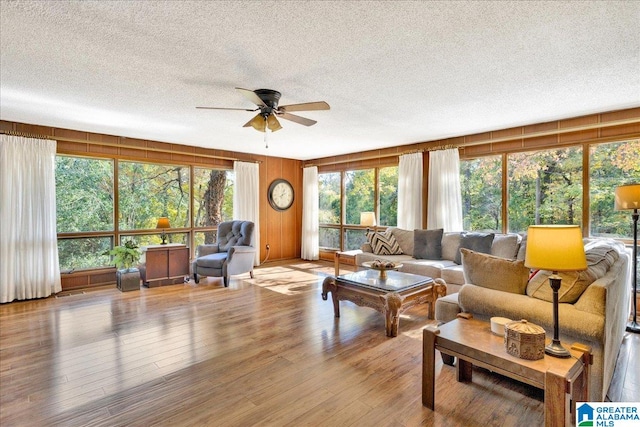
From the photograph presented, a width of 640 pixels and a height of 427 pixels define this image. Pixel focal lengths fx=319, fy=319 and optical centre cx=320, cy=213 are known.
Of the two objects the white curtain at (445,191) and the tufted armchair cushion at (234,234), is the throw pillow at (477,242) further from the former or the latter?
the tufted armchair cushion at (234,234)

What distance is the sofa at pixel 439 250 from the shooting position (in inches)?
171

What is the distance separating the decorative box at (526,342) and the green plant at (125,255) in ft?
17.1

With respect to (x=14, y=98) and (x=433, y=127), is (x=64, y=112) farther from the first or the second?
(x=433, y=127)

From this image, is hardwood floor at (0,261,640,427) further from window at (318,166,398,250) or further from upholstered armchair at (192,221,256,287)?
window at (318,166,398,250)

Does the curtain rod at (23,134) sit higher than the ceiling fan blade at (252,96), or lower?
higher

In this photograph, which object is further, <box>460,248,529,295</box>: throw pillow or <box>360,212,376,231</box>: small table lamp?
<box>360,212,376,231</box>: small table lamp

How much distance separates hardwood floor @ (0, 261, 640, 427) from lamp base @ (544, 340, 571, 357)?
514 mm

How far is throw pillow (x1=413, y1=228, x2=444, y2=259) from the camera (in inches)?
198

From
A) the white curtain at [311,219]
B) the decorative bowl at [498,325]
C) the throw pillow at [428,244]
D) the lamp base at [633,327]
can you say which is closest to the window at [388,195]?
the throw pillow at [428,244]

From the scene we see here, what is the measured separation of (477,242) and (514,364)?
10.4ft

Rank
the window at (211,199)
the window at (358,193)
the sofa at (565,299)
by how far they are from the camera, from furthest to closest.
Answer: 1. the window at (358,193)
2. the window at (211,199)
3. the sofa at (565,299)

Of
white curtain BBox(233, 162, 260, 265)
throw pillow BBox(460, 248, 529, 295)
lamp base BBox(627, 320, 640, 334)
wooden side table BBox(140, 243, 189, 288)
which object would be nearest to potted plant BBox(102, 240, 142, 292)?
wooden side table BBox(140, 243, 189, 288)

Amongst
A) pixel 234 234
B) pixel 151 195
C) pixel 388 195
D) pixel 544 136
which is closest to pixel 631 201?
pixel 544 136

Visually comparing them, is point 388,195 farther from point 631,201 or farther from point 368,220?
point 631,201
